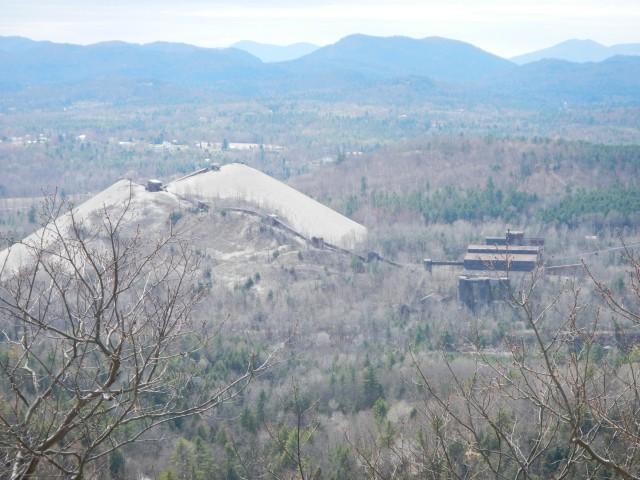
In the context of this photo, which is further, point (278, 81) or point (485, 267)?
point (278, 81)

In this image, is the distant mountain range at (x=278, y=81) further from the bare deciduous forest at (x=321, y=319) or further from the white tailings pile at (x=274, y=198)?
the white tailings pile at (x=274, y=198)

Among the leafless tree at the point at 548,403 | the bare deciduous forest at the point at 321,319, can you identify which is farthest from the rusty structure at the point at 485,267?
the leafless tree at the point at 548,403

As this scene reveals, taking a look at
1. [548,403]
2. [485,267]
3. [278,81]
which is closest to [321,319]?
[485,267]

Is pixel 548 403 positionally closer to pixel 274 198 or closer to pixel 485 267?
pixel 485 267

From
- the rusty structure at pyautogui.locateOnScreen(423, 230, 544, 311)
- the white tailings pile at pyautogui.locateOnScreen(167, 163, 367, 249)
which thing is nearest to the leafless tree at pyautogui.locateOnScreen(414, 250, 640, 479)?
the rusty structure at pyautogui.locateOnScreen(423, 230, 544, 311)

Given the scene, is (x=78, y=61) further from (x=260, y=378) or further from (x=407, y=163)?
(x=260, y=378)

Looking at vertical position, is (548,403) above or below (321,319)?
above

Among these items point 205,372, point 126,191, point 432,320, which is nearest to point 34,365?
point 205,372
